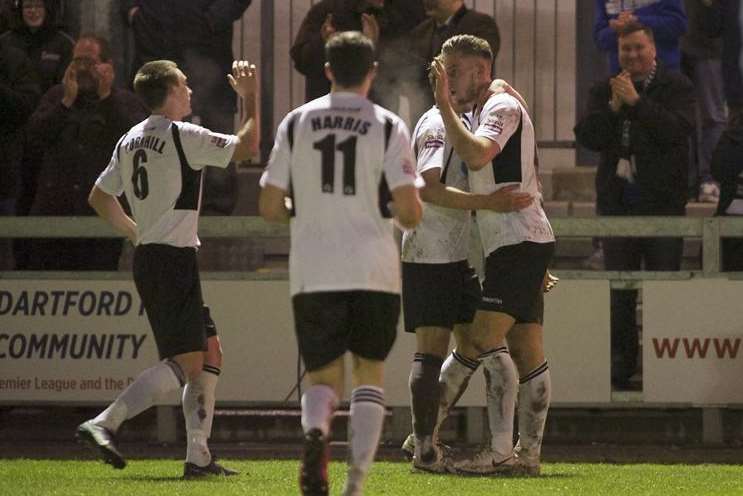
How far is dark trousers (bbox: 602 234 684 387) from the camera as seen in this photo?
12.6 m

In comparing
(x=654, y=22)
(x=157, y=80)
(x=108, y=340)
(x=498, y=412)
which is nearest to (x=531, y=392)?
(x=498, y=412)

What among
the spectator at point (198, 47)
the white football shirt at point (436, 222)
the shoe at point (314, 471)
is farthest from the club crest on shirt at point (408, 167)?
the spectator at point (198, 47)

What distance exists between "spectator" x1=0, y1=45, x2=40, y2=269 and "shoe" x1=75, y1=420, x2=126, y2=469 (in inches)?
184

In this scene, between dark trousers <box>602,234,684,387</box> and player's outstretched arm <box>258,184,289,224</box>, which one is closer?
player's outstretched arm <box>258,184,289,224</box>

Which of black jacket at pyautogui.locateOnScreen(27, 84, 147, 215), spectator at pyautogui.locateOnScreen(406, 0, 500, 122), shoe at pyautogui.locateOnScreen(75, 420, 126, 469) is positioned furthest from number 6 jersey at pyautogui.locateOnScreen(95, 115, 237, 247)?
black jacket at pyautogui.locateOnScreen(27, 84, 147, 215)

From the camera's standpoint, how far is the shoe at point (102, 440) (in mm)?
9188

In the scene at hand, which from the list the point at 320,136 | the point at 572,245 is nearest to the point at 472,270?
the point at 320,136

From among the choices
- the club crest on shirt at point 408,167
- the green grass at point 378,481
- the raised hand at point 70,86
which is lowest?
the green grass at point 378,481

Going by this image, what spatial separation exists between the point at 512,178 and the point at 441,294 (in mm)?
709

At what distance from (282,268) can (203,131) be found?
535cm

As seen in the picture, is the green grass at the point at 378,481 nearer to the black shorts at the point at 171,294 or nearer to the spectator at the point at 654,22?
the black shorts at the point at 171,294

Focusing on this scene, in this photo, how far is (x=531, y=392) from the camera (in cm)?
991

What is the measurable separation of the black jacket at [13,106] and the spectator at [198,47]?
0.97 metres

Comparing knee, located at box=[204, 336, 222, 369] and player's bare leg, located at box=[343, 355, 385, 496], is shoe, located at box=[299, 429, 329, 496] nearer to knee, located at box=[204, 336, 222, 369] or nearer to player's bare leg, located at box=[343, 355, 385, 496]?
player's bare leg, located at box=[343, 355, 385, 496]
